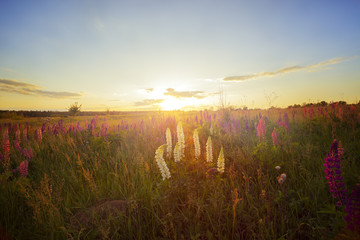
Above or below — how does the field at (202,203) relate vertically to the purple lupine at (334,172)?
below

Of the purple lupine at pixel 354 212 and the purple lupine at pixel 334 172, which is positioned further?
the purple lupine at pixel 334 172

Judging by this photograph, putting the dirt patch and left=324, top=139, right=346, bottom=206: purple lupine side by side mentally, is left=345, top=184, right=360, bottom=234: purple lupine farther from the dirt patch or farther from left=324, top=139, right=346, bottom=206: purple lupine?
the dirt patch

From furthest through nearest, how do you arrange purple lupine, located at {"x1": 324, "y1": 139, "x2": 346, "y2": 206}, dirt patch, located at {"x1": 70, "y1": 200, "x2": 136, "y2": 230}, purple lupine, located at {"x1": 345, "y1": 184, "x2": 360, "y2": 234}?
dirt patch, located at {"x1": 70, "y1": 200, "x2": 136, "y2": 230} < purple lupine, located at {"x1": 324, "y1": 139, "x2": 346, "y2": 206} < purple lupine, located at {"x1": 345, "y1": 184, "x2": 360, "y2": 234}

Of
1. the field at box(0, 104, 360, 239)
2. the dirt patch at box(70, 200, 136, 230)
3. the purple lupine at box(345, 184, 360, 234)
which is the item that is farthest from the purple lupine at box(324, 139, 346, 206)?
the dirt patch at box(70, 200, 136, 230)

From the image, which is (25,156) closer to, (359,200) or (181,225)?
(181,225)

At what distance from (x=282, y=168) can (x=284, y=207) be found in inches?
50.0

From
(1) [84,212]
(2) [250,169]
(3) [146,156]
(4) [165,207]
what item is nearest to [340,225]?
(2) [250,169]

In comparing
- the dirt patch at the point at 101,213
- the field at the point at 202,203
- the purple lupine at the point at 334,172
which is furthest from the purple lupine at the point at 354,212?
the dirt patch at the point at 101,213

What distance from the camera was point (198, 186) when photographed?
2.85 meters

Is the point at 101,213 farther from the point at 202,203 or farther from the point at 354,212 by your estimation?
the point at 354,212

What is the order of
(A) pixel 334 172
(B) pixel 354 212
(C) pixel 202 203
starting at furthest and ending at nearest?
(C) pixel 202 203, (A) pixel 334 172, (B) pixel 354 212

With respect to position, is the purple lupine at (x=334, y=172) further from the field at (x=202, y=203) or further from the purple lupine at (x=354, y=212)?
the purple lupine at (x=354, y=212)

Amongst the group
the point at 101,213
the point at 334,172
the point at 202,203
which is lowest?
the point at 101,213

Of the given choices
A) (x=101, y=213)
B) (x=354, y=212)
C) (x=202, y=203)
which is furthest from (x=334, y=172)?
(x=101, y=213)
